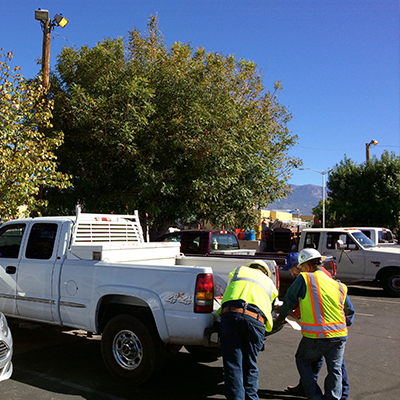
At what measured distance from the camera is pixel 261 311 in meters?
4.20

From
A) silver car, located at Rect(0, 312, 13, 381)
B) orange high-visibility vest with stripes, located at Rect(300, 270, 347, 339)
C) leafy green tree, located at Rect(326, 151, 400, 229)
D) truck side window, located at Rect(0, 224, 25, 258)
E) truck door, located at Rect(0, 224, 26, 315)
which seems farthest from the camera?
leafy green tree, located at Rect(326, 151, 400, 229)

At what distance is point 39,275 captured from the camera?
602 centimetres

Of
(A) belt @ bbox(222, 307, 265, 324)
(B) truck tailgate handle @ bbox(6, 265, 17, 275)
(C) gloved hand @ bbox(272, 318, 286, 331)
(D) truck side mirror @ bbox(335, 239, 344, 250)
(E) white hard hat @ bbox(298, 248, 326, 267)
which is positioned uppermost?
(E) white hard hat @ bbox(298, 248, 326, 267)

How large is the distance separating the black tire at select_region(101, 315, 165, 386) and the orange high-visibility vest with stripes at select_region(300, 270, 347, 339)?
1761 millimetres

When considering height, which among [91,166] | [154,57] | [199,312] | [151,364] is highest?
[154,57]

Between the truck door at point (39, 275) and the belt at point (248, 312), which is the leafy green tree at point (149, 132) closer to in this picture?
the truck door at point (39, 275)

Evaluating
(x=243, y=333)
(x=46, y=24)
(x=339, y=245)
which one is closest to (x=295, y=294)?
(x=243, y=333)

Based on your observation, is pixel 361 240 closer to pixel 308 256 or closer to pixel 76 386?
pixel 308 256

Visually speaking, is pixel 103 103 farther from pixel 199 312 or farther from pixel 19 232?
pixel 199 312

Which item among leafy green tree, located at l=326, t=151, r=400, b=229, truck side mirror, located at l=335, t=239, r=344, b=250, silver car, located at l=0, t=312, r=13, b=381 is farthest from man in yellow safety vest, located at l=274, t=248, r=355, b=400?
leafy green tree, located at l=326, t=151, r=400, b=229

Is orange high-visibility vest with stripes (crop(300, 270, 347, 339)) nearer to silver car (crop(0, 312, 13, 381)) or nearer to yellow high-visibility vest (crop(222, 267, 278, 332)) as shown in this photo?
yellow high-visibility vest (crop(222, 267, 278, 332))

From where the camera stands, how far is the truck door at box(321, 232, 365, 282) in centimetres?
1231

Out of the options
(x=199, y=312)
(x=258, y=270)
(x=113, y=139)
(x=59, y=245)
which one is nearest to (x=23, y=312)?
(x=59, y=245)

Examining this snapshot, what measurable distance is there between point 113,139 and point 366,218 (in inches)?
1012
